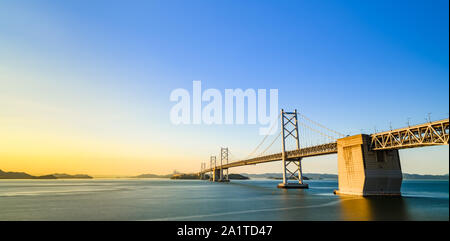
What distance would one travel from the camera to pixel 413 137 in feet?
109

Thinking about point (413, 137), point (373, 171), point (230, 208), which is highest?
point (413, 137)

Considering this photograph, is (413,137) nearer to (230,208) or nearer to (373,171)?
(373,171)

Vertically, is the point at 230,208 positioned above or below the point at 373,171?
below

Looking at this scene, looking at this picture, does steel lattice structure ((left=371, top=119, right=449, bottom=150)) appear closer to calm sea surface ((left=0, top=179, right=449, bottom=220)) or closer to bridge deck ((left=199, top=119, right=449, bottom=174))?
bridge deck ((left=199, top=119, right=449, bottom=174))

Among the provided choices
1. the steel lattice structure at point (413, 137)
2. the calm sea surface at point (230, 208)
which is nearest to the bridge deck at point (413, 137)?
the steel lattice structure at point (413, 137)

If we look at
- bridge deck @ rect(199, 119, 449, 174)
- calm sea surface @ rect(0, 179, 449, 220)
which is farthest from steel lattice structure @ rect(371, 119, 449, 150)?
calm sea surface @ rect(0, 179, 449, 220)

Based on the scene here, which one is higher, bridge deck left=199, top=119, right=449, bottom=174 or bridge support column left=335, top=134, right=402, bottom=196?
bridge deck left=199, top=119, right=449, bottom=174

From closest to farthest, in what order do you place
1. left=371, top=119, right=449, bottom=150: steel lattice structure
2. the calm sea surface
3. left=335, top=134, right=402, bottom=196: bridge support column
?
the calm sea surface → left=371, top=119, right=449, bottom=150: steel lattice structure → left=335, top=134, right=402, bottom=196: bridge support column

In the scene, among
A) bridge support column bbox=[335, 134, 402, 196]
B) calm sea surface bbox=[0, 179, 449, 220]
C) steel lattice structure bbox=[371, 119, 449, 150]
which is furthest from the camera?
bridge support column bbox=[335, 134, 402, 196]

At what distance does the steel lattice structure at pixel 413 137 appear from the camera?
2953 centimetres

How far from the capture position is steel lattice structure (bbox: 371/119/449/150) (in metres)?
29.5

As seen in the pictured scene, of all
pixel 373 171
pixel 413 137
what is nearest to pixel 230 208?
pixel 373 171

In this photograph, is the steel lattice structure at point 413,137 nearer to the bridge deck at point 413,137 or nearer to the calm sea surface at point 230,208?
the bridge deck at point 413,137

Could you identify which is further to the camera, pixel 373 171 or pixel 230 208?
pixel 373 171
